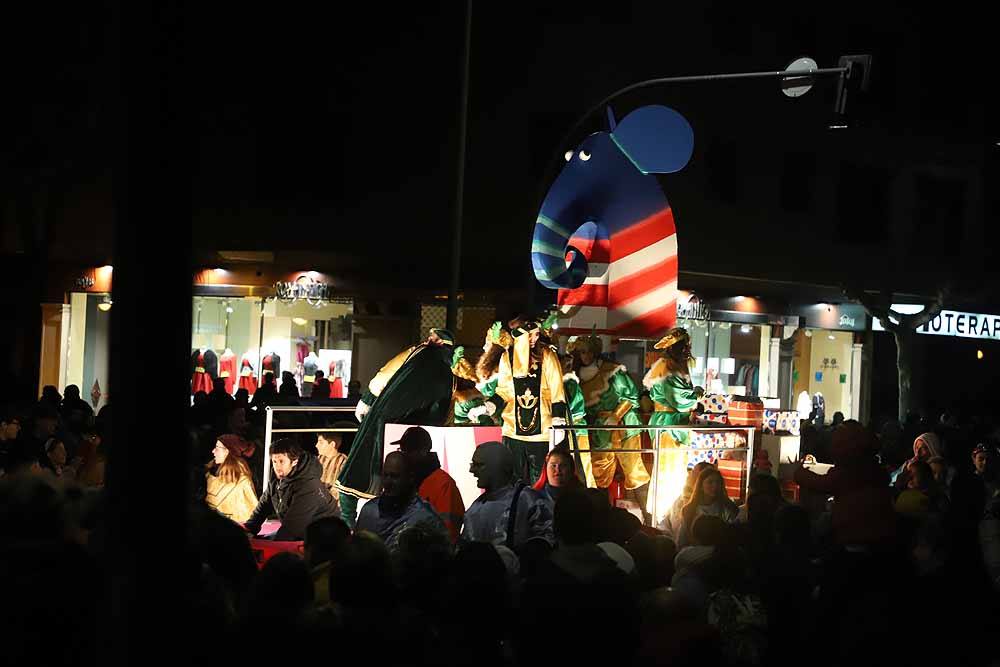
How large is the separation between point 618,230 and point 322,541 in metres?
7.16

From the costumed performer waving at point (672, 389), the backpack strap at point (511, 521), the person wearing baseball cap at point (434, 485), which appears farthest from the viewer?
the costumed performer waving at point (672, 389)

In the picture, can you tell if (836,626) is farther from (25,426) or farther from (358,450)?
(25,426)

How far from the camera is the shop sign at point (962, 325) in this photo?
116 ft

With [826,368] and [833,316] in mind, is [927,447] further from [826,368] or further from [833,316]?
[826,368]

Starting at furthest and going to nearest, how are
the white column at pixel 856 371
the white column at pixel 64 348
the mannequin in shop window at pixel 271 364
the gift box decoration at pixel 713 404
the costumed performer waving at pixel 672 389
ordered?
the white column at pixel 856 371 → the white column at pixel 64 348 → the mannequin in shop window at pixel 271 364 → the gift box decoration at pixel 713 404 → the costumed performer waving at pixel 672 389

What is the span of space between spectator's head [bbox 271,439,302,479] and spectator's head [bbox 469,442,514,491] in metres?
2.07

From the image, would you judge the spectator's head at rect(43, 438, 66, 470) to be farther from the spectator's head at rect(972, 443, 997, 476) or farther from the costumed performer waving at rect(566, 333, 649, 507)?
the spectator's head at rect(972, 443, 997, 476)

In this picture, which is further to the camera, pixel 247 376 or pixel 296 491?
pixel 247 376

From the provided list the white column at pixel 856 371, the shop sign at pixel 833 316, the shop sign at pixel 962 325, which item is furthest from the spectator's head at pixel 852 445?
the shop sign at pixel 962 325

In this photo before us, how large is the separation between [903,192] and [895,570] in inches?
1147

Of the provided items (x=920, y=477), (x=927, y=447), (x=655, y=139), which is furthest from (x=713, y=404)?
(x=920, y=477)

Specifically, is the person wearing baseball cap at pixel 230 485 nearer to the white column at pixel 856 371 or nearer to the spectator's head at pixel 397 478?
the spectator's head at pixel 397 478

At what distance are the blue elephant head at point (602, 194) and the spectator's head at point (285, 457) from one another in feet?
12.4

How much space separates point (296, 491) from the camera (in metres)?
9.16
